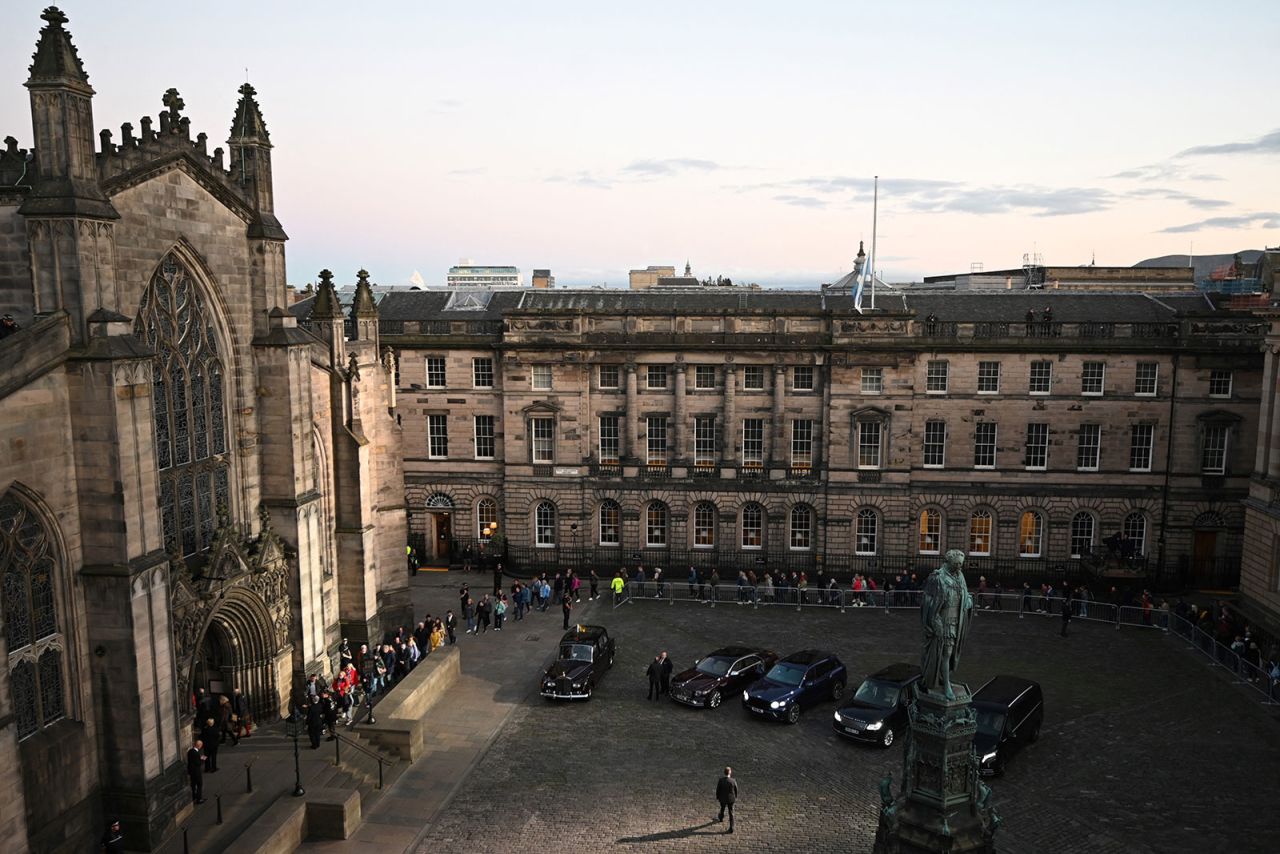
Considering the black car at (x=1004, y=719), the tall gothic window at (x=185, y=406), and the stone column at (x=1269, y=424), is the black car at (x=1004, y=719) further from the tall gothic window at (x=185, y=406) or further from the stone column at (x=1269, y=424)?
the tall gothic window at (x=185, y=406)

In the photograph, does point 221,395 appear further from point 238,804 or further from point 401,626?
point 401,626

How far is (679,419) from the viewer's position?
41.1 meters

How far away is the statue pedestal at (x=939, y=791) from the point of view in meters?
14.8

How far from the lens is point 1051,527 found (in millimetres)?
40062

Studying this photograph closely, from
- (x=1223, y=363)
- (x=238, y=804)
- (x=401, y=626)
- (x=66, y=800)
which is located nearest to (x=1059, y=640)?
(x=1223, y=363)

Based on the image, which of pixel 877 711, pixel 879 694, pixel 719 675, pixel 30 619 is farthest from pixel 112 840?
pixel 879 694

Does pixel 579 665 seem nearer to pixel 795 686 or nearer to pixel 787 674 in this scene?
pixel 787 674

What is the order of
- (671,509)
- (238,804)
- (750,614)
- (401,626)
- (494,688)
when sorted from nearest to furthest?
(238,804), (494,688), (401,626), (750,614), (671,509)

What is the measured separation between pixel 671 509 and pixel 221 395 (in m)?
21.7

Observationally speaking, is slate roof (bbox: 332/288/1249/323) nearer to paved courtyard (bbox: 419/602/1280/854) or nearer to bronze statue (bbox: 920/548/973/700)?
paved courtyard (bbox: 419/602/1280/854)

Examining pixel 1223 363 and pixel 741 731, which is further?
pixel 1223 363

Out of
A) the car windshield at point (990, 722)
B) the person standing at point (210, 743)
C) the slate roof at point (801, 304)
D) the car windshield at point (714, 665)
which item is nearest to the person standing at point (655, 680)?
the car windshield at point (714, 665)

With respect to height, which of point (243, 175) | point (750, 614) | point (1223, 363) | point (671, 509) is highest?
point (243, 175)

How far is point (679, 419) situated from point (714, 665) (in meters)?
15.5
